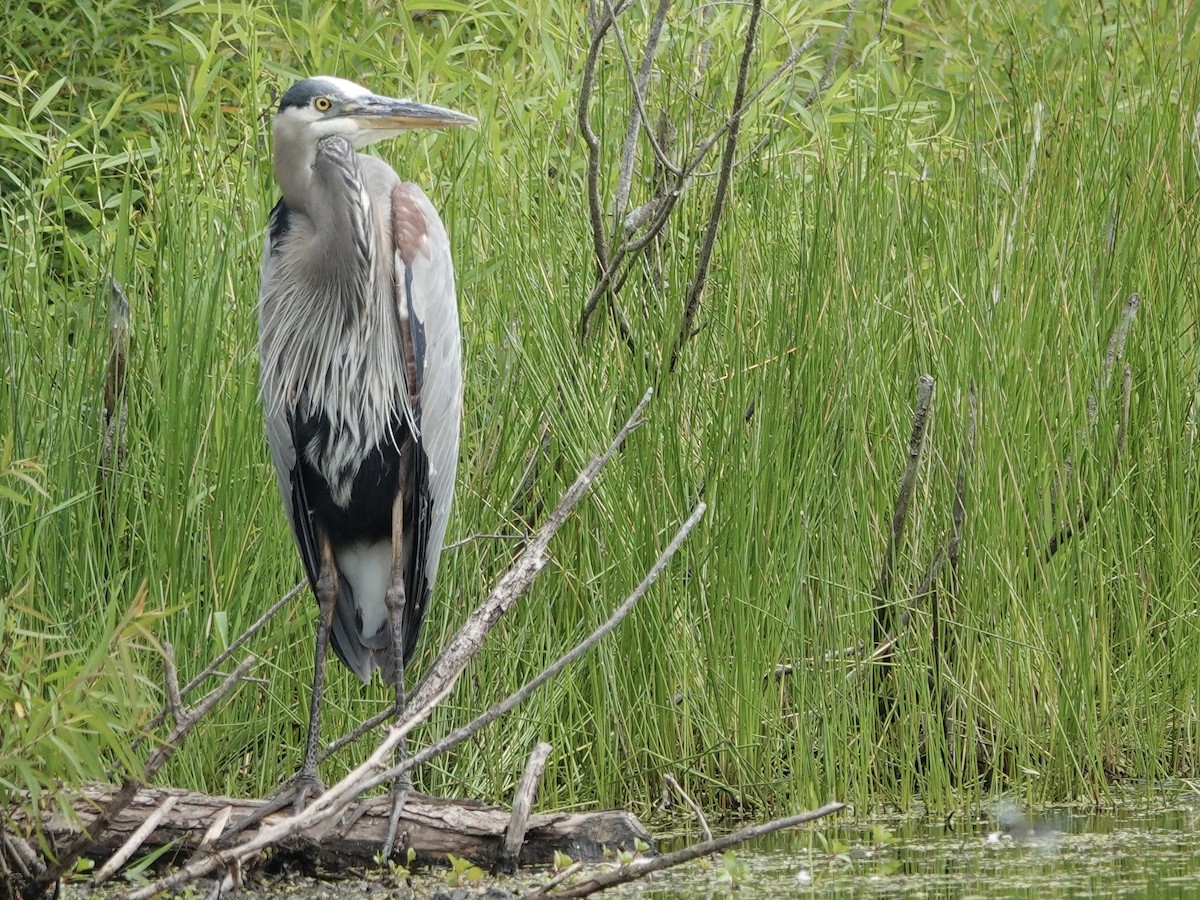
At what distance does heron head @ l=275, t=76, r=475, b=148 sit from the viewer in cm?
348

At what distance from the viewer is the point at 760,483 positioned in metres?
3.68

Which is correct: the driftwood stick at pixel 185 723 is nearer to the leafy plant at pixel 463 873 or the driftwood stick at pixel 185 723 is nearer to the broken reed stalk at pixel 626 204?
the leafy plant at pixel 463 873

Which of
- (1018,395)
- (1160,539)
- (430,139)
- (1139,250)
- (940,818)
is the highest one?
(430,139)

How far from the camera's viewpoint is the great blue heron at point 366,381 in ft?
11.9

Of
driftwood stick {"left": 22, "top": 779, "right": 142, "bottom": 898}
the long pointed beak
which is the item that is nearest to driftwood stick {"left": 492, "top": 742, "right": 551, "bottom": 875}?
driftwood stick {"left": 22, "top": 779, "right": 142, "bottom": 898}

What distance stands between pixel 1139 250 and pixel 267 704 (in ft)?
8.04

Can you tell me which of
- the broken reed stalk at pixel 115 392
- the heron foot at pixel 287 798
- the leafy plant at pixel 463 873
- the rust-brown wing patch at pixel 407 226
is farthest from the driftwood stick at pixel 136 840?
the rust-brown wing patch at pixel 407 226

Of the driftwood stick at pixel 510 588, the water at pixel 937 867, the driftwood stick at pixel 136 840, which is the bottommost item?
the water at pixel 937 867

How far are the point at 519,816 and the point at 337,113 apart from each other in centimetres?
155

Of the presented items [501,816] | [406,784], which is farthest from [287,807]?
[501,816]

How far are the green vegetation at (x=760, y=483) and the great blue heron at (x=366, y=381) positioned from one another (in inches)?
6.7

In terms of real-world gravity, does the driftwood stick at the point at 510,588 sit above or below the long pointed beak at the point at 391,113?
below

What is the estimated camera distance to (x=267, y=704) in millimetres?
3721

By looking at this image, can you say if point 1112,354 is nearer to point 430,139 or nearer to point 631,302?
point 631,302
